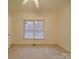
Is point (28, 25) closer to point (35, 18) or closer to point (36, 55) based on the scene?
point (35, 18)

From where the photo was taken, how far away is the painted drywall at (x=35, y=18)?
1133cm

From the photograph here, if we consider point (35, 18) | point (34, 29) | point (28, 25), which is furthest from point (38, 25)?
point (28, 25)

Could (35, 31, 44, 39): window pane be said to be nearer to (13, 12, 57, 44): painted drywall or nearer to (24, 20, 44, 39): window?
(24, 20, 44, 39): window

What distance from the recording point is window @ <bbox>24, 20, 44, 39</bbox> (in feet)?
37.8

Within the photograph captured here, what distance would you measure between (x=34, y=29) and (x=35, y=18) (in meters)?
0.84

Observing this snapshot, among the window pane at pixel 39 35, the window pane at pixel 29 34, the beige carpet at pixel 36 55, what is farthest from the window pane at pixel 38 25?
the beige carpet at pixel 36 55

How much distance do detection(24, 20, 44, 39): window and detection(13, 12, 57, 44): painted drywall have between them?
10.5 inches

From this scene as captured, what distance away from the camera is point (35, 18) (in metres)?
11.4
